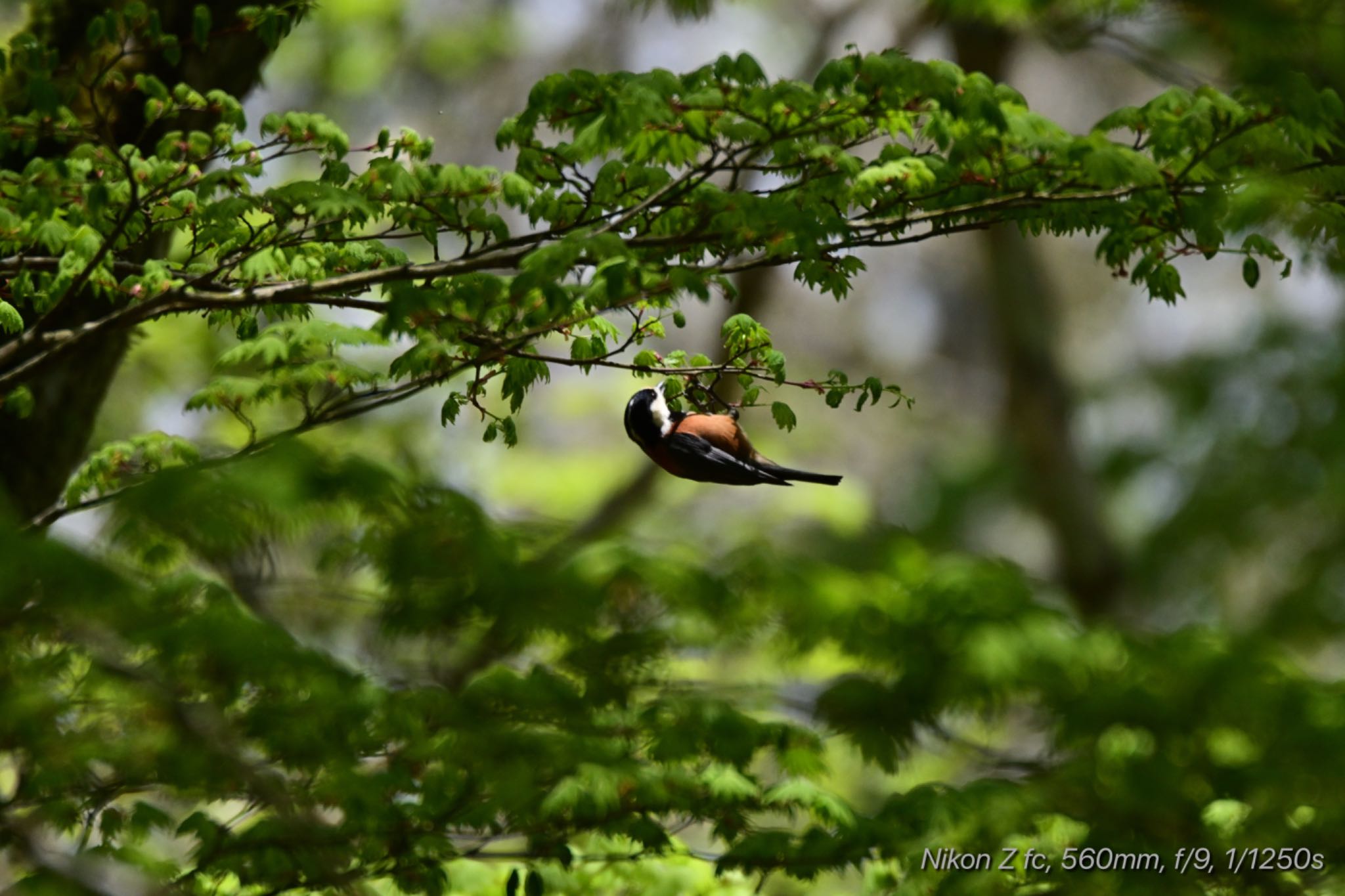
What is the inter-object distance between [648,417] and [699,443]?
166 mm

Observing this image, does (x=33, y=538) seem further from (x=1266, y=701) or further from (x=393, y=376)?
(x=1266, y=701)

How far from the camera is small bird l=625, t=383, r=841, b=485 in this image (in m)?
3.33

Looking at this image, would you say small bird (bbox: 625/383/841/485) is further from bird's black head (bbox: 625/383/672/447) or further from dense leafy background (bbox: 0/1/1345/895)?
dense leafy background (bbox: 0/1/1345/895)

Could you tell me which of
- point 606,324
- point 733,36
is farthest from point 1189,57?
point 606,324

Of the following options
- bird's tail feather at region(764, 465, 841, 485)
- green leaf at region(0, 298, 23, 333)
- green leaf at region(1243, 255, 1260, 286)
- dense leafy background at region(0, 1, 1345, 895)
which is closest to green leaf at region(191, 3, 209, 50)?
dense leafy background at region(0, 1, 1345, 895)

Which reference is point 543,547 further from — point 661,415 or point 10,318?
point 10,318

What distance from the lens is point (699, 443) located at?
11.0 ft

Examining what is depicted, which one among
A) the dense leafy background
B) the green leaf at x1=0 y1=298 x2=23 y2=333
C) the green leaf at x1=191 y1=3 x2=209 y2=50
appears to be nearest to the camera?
the dense leafy background

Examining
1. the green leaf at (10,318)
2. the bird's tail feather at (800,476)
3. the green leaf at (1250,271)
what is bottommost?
the bird's tail feather at (800,476)

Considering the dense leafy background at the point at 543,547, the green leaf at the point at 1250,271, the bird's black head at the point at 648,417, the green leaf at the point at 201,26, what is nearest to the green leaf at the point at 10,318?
the dense leafy background at the point at 543,547

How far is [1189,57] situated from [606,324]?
9.28 meters

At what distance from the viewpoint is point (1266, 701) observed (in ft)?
14.8

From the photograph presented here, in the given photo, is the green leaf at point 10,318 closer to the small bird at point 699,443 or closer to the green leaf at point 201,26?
the green leaf at point 201,26

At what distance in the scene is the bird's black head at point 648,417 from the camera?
3.33 metres
